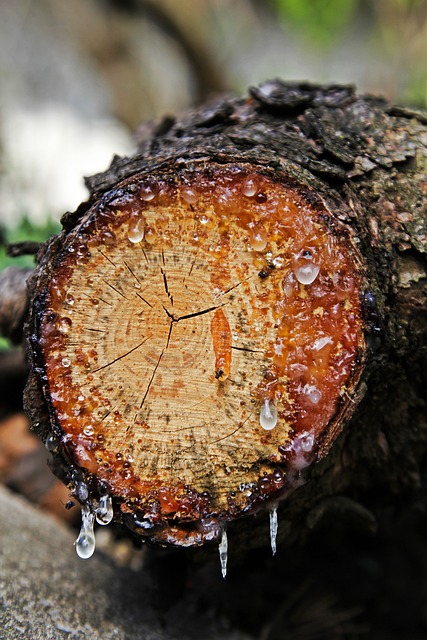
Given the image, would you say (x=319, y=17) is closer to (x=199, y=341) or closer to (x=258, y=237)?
(x=258, y=237)

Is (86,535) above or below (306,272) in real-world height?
below

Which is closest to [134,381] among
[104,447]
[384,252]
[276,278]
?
[104,447]

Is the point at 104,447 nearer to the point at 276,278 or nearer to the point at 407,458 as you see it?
the point at 276,278

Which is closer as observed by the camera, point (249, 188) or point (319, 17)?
point (249, 188)

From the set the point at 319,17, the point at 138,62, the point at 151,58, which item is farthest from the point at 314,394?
the point at 151,58

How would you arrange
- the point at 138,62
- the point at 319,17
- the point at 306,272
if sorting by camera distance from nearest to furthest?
the point at 306,272 → the point at 319,17 → the point at 138,62

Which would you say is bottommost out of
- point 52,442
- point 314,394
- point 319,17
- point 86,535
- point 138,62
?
point 86,535

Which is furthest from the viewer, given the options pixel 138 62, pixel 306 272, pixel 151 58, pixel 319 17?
pixel 151 58

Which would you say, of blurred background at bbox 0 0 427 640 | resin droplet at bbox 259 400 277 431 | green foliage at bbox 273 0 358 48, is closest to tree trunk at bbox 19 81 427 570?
resin droplet at bbox 259 400 277 431
